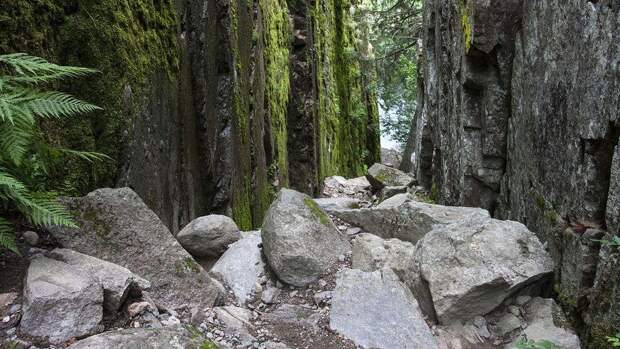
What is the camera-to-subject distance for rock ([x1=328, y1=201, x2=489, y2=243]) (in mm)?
5910

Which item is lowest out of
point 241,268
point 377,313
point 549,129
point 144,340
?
point 377,313

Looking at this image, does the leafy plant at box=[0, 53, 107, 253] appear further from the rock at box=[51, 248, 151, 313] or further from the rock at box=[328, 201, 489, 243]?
the rock at box=[328, 201, 489, 243]

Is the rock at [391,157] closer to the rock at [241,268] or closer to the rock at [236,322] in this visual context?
the rock at [241,268]

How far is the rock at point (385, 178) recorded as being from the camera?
13.7 meters

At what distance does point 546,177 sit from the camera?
492 centimetres

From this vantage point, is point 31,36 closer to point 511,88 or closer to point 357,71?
point 511,88

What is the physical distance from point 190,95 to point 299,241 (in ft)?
9.23

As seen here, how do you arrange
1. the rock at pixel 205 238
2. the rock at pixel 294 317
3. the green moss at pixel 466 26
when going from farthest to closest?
the green moss at pixel 466 26 < the rock at pixel 205 238 < the rock at pixel 294 317

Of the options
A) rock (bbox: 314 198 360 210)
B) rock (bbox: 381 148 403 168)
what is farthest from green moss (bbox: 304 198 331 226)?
rock (bbox: 381 148 403 168)

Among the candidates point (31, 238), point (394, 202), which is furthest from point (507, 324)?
point (394, 202)

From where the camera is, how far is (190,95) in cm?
683

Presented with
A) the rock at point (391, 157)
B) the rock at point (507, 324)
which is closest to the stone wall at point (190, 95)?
the rock at point (507, 324)

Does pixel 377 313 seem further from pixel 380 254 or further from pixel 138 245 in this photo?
pixel 138 245

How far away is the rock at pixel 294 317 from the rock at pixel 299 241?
48 centimetres
